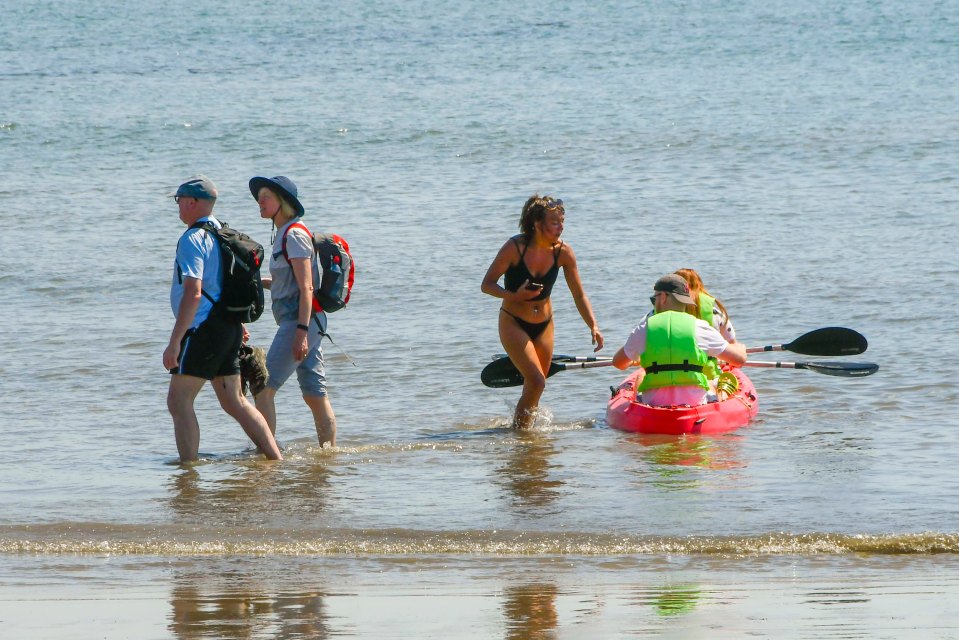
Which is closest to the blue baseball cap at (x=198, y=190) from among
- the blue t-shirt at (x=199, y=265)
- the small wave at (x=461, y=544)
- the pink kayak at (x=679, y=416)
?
the blue t-shirt at (x=199, y=265)

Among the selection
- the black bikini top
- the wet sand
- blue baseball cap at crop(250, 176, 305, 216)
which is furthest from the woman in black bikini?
the wet sand

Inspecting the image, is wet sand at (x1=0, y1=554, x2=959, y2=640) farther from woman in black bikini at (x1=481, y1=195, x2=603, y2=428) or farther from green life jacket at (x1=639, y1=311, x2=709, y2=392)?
woman in black bikini at (x1=481, y1=195, x2=603, y2=428)

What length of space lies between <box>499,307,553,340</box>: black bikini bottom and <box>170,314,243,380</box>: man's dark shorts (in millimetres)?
2116

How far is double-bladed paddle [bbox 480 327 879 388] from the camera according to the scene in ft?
32.4

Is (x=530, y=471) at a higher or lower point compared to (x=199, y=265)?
lower

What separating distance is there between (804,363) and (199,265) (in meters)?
4.68

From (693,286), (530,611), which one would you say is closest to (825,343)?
(693,286)

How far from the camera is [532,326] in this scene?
9227mm

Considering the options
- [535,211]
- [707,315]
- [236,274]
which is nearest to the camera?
[236,274]

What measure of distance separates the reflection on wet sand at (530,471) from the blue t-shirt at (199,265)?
1.88 meters

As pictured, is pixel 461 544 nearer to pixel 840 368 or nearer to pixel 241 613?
pixel 241 613

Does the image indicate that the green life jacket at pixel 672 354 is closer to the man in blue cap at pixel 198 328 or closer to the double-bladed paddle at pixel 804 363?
the double-bladed paddle at pixel 804 363

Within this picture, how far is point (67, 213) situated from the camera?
18844mm

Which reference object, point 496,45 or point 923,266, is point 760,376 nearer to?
point 923,266
